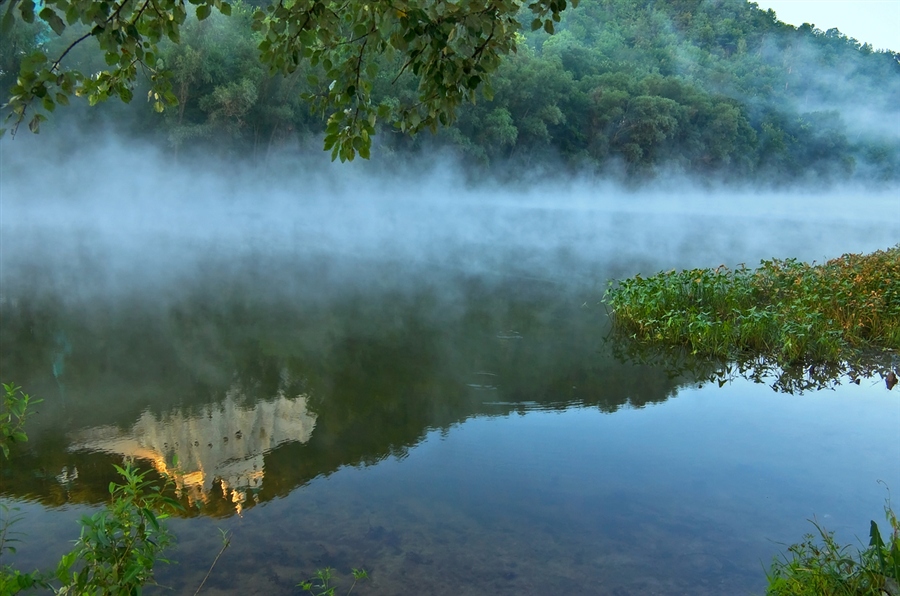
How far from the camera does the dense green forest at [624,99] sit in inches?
1230

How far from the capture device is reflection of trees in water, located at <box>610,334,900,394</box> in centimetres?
812

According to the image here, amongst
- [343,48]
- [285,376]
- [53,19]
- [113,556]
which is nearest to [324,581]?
[113,556]

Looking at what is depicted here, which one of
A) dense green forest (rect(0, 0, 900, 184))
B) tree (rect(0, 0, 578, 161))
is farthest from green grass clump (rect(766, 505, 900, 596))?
dense green forest (rect(0, 0, 900, 184))

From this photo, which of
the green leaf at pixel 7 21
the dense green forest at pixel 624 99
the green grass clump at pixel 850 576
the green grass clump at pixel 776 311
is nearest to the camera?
the green leaf at pixel 7 21

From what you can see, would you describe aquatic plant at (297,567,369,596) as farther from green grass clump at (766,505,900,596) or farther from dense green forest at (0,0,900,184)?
dense green forest at (0,0,900,184)

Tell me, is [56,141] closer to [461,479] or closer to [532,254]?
[532,254]

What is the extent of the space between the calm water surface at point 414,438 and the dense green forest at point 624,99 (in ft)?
8.48

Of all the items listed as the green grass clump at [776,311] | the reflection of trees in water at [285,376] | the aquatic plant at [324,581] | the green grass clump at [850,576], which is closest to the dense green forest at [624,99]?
the aquatic plant at [324,581]

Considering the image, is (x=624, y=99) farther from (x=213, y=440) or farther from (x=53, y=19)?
(x=53, y=19)

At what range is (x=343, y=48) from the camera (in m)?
3.49

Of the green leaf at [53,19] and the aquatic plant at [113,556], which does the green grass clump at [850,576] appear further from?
the green leaf at [53,19]

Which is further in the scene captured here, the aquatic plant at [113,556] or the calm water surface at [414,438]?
the calm water surface at [414,438]

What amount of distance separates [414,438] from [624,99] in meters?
47.9

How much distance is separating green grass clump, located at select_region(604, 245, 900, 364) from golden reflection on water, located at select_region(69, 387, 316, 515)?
16.9 feet
